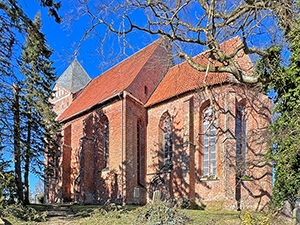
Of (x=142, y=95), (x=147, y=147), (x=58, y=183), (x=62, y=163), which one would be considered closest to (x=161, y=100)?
(x=142, y=95)

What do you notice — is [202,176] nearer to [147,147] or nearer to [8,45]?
[147,147]

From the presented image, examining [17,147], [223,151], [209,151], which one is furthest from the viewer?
[209,151]

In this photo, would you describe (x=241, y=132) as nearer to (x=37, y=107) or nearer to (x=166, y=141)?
(x=166, y=141)

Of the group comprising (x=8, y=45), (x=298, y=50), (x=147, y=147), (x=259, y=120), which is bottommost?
(x=147, y=147)

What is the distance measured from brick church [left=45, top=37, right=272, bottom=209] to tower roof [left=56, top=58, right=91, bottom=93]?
6108mm

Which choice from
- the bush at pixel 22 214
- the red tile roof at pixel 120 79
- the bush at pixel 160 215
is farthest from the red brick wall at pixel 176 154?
the bush at pixel 22 214

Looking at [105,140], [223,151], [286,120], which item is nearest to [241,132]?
[223,151]

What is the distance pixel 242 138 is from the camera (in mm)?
15156

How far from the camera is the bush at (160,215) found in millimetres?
6949

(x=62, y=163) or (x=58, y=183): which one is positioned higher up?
(x=62, y=163)

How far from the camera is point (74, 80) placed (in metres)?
28.9

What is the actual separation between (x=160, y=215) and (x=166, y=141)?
35.4 feet

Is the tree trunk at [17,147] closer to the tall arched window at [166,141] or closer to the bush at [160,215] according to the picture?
the bush at [160,215]

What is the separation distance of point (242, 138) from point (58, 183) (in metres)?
14.4
